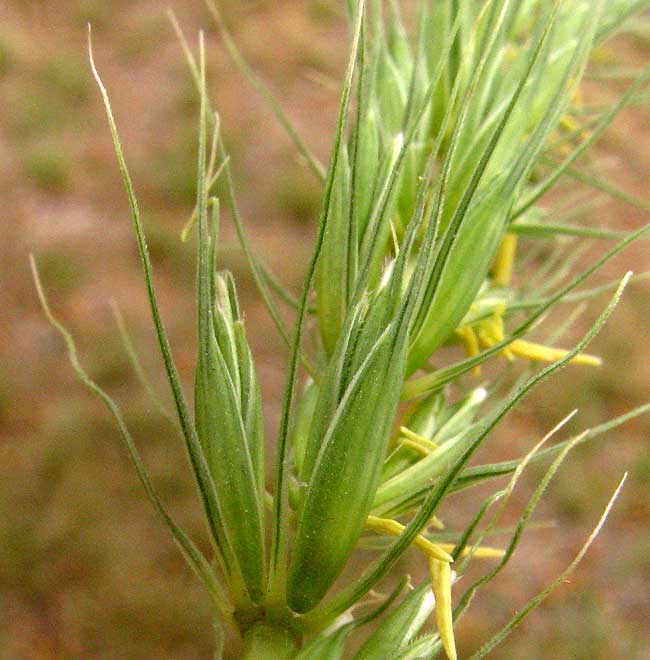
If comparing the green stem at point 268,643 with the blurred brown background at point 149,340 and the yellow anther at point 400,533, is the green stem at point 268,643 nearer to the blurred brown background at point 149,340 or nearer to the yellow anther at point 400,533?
the yellow anther at point 400,533

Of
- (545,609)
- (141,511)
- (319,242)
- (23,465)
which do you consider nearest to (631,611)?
(545,609)

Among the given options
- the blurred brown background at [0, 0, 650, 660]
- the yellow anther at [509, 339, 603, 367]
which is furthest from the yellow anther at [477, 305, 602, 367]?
the blurred brown background at [0, 0, 650, 660]

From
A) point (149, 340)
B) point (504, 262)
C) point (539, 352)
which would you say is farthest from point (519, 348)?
point (149, 340)

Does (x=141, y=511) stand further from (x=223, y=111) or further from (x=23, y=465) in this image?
(x=223, y=111)

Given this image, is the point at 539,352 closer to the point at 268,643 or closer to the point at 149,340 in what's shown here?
the point at 268,643

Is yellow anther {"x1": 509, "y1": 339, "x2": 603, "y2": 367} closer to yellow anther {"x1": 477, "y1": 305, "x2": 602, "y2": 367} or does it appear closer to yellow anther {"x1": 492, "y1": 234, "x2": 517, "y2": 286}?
yellow anther {"x1": 477, "y1": 305, "x2": 602, "y2": 367}

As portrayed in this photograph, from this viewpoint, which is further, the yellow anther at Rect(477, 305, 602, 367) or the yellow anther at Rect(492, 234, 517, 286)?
the yellow anther at Rect(492, 234, 517, 286)

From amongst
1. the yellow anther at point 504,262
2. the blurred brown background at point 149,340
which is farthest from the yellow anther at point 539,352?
the blurred brown background at point 149,340
